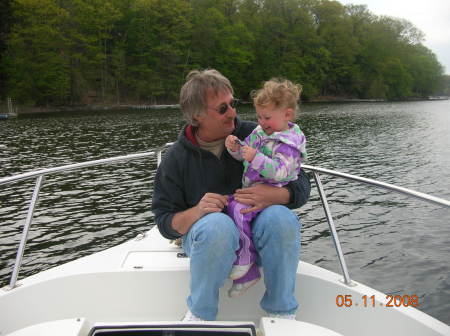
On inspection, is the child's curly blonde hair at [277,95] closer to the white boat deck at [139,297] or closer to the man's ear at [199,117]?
the man's ear at [199,117]

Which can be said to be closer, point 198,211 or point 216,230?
point 216,230

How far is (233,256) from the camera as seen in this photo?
81.1 inches

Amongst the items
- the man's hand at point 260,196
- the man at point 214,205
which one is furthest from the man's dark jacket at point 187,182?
the man's hand at point 260,196

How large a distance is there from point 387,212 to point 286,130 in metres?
8.34

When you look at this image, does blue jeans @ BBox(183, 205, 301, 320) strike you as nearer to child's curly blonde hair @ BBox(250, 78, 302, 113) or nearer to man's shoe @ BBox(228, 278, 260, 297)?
man's shoe @ BBox(228, 278, 260, 297)

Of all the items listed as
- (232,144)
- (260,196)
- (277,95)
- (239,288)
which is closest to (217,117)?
(232,144)

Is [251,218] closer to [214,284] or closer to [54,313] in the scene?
[214,284]

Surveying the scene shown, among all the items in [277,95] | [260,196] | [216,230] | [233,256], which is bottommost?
[233,256]

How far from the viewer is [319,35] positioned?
72.1 metres

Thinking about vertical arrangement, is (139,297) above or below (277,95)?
below

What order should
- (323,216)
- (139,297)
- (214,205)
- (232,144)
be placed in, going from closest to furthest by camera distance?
1. (214,205)
2. (232,144)
3. (139,297)
4. (323,216)

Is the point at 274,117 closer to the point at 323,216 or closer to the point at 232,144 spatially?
the point at 232,144

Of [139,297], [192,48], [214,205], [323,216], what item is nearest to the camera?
[214,205]

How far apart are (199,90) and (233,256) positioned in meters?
0.95
